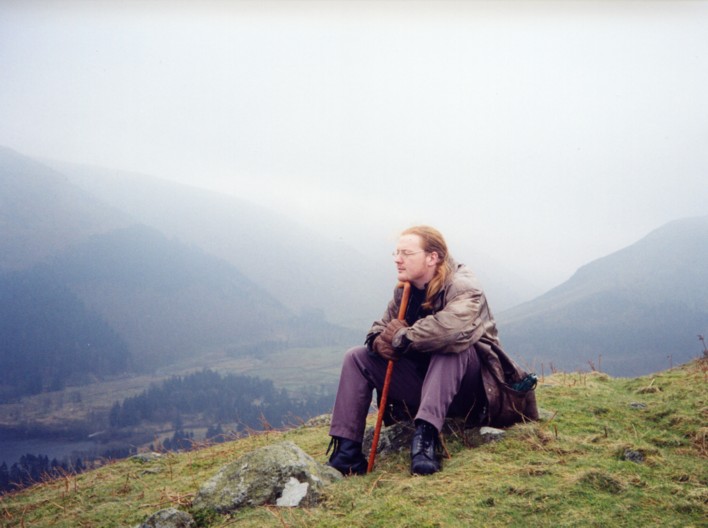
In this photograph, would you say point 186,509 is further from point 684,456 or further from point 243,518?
point 684,456

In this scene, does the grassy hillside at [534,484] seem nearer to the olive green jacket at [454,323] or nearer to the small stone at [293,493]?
the small stone at [293,493]

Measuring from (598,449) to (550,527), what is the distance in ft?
4.99

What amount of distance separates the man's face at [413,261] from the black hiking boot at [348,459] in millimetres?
1858

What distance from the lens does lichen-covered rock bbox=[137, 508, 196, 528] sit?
12.4 feet

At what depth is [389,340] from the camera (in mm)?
4766

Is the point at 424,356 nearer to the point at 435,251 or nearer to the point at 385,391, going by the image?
the point at 385,391

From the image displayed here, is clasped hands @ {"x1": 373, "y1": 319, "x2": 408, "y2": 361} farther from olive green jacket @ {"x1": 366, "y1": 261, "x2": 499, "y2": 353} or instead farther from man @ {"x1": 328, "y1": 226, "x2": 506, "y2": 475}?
olive green jacket @ {"x1": 366, "y1": 261, "x2": 499, "y2": 353}

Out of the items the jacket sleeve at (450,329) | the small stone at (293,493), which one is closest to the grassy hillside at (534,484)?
the small stone at (293,493)

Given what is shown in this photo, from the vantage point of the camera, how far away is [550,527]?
9.73 ft

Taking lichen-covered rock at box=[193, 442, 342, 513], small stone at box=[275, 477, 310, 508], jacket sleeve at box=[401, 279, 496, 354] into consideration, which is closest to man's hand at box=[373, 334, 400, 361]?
jacket sleeve at box=[401, 279, 496, 354]

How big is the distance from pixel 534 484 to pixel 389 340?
6.02 ft

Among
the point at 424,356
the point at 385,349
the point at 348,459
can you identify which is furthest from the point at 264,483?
the point at 424,356

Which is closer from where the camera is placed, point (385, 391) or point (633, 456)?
point (633, 456)

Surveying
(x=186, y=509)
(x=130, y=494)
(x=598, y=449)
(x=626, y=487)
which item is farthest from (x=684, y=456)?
(x=130, y=494)
